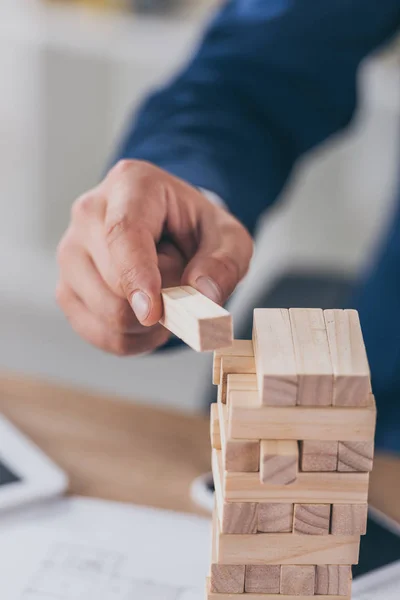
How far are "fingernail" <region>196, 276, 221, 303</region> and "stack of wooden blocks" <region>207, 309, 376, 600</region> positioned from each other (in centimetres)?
9

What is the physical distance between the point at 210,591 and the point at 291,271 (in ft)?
3.55

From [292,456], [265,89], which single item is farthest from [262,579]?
[265,89]

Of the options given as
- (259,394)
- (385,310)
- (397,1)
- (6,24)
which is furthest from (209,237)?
(6,24)

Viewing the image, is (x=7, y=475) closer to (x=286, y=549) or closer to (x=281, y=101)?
(x=286, y=549)

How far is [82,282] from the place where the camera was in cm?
78

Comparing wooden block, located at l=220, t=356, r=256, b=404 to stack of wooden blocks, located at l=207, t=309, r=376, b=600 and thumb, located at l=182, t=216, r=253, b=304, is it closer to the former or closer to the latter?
stack of wooden blocks, located at l=207, t=309, r=376, b=600

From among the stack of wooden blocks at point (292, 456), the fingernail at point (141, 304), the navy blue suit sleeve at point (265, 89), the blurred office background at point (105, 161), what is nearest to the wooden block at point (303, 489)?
the stack of wooden blocks at point (292, 456)

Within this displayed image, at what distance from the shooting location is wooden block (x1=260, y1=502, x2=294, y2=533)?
58 cm

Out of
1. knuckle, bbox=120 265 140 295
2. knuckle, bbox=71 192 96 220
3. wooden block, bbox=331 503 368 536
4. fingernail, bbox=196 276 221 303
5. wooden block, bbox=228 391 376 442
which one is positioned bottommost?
wooden block, bbox=331 503 368 536

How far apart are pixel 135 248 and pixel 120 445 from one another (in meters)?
0.32

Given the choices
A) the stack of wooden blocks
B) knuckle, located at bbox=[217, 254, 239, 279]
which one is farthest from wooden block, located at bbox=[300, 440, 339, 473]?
knuckle, located at bbox=[217, 254, 239, 279]

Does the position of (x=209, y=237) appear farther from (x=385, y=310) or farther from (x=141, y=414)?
(x=385, y=310)

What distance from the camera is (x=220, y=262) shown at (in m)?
0.75

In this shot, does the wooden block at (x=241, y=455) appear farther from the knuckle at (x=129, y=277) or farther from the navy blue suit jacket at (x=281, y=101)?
the navy blue suit jacket at (x=281, y=101)
